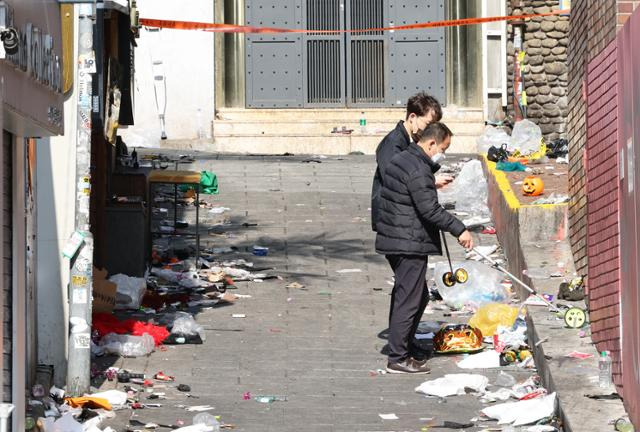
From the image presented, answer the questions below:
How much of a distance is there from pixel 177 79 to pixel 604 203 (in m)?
14.1

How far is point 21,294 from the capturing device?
866 cm

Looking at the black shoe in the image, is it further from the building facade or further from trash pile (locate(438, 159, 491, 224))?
trash pile (locate(438, 159, 491, 224))

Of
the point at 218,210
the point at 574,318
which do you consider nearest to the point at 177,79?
the point at 218,210

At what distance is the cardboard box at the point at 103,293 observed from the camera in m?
12.6

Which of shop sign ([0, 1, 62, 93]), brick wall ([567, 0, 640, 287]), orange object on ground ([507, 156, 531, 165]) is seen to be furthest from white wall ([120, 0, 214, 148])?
shop sign ([0, 1, 62, 93])

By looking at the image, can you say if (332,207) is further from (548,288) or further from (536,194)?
(548,288)

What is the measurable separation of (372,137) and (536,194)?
813 centimetres

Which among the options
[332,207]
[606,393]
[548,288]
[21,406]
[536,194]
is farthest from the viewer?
[332,207]

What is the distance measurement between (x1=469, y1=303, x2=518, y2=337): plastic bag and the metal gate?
1201 centimetres

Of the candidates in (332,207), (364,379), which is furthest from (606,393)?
(332,207)

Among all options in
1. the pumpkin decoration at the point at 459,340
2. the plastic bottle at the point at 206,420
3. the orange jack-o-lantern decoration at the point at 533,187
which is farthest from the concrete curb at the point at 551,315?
the plastic bottle at the point at 206,420

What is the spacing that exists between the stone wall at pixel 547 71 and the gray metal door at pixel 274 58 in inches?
146

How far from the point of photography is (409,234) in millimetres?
11078

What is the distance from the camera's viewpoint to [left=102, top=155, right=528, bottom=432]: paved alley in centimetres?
1002
